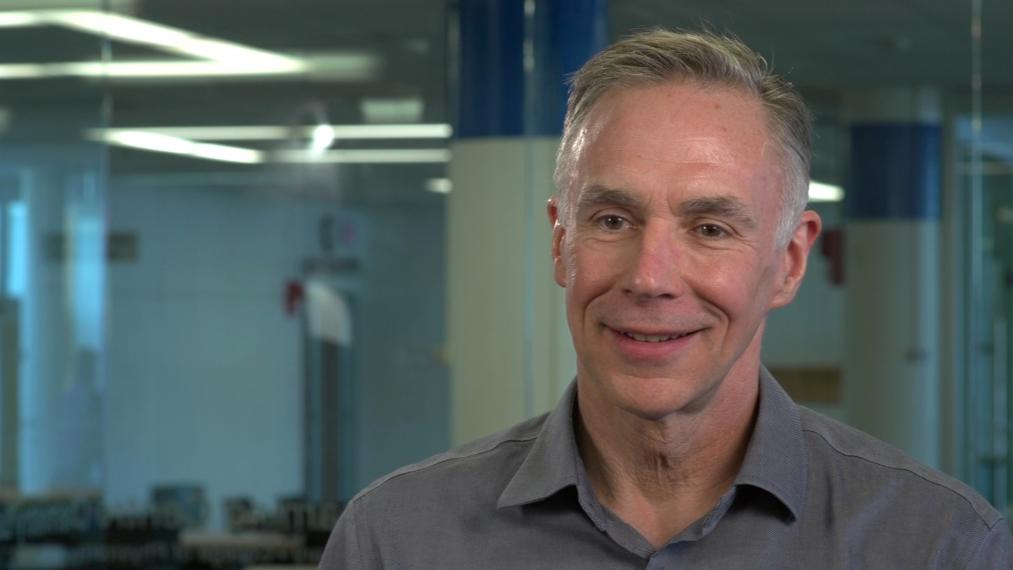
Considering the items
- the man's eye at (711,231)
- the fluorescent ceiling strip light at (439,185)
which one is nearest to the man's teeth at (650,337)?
the man's eye at (711,231)

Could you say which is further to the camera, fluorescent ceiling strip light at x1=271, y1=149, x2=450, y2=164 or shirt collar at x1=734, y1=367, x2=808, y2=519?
fluorescent ceiling strip light at x1=271, y1=149, x2=450, y2=164

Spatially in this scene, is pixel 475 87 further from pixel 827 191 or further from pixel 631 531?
pixel 631 531

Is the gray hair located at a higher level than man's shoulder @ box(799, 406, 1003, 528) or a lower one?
higher

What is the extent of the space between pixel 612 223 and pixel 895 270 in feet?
15.1

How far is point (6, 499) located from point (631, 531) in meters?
6.05

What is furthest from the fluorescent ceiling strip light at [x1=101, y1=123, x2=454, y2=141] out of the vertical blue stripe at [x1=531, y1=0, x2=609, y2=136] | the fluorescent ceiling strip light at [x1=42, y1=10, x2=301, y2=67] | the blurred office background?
the vertical blue stripe at [x1=531, y1=0, x2=609, y2=136]

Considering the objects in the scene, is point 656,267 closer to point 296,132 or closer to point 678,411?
point 678,411

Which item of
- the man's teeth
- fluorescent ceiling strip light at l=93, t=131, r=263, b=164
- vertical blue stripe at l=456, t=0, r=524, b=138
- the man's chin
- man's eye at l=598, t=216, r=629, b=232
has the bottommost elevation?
the man's chin

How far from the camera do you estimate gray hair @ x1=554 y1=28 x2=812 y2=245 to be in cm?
153

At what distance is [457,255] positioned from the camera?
20.3 feet

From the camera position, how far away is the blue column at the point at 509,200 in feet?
19.2

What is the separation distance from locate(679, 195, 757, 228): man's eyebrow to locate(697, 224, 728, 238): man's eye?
0.04 feet

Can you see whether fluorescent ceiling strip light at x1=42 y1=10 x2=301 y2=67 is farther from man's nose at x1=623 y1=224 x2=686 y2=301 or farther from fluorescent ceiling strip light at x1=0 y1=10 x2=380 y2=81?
man's nose at x1=623 y1=224 x2=686 y2=301

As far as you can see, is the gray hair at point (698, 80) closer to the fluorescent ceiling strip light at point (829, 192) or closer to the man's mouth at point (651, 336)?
the man's mouth at point (651, 336)
